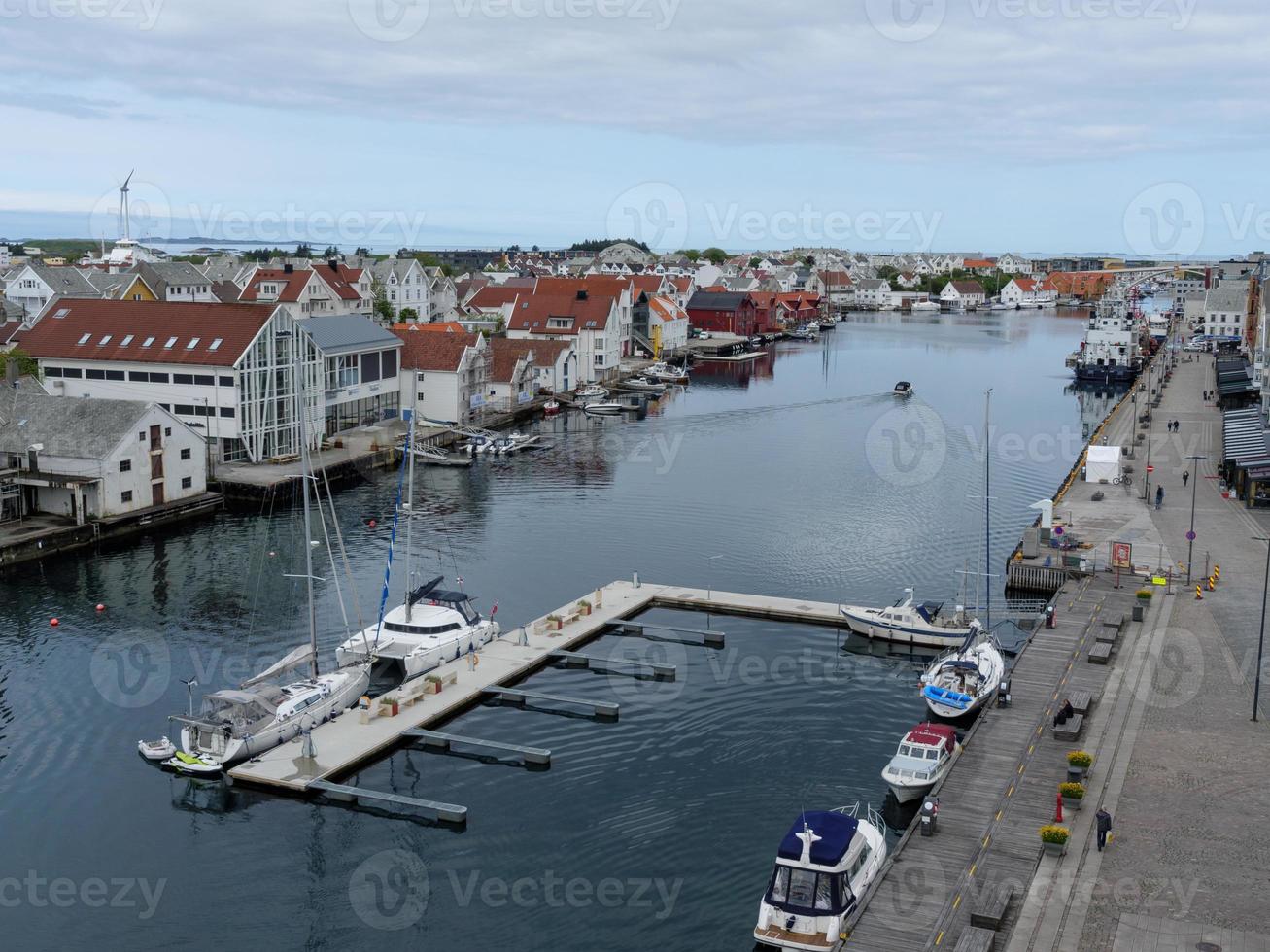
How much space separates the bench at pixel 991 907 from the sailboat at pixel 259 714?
49.8ft

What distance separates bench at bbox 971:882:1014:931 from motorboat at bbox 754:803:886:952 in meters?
1.99

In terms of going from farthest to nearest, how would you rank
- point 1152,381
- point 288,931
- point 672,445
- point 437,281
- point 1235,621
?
point 437,281 → point 1152,381 → point 672,445 → point 1235,621 → point 288,931

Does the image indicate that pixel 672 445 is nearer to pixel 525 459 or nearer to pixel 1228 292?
pixel 525 459

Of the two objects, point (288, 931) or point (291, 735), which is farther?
point (291, 735)

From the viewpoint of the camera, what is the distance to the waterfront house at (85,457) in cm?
4366

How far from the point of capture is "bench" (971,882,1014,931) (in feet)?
58.6

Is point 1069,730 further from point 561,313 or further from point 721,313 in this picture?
point 721,313

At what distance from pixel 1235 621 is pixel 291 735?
946 inches

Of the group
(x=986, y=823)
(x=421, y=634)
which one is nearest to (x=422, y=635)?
(x=421, y=634)

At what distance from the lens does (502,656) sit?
3241 centimetres

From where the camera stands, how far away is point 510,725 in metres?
28.7

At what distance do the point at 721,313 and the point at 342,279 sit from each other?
1852 inches

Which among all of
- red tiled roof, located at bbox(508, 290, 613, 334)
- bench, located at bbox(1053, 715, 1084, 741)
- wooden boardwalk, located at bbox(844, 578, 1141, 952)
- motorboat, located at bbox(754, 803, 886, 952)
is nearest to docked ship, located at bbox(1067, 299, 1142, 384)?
red tiled roof, located at bbox(508, 290, 613, 334)

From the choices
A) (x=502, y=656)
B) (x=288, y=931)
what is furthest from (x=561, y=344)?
(x=288, y=931)
